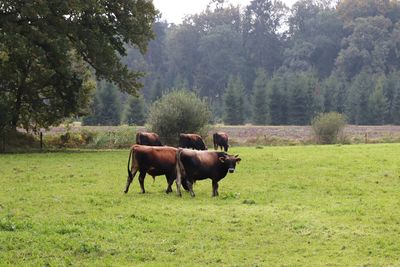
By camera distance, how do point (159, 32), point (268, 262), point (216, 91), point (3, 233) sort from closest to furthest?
1. point (268, 262)
2. point (3, 233)
3. point (216, 91)
4. point (159, 32)

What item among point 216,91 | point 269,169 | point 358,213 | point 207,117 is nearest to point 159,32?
point 216,91

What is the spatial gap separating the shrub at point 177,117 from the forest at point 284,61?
4032cm

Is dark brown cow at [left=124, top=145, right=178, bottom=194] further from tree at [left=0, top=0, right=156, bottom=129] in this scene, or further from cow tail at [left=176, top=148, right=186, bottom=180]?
tree at [left=0, top=0, right=156, bottom=129]

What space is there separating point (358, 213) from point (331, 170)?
9197mm

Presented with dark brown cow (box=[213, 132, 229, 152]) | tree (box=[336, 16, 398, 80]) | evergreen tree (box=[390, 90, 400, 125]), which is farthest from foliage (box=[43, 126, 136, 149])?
tree (box=[336, 16, 398, 80])

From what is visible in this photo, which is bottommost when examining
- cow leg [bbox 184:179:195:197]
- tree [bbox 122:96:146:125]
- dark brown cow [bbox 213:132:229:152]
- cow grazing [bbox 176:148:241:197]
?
cow leg [bbox 184:179:195:197]

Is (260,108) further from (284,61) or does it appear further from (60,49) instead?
(60,49)

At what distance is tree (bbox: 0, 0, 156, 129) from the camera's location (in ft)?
96.9

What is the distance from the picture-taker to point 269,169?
22.6 metres

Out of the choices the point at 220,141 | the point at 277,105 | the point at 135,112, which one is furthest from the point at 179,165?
the point at 277,105

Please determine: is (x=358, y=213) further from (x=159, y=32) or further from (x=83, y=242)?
(x=159, y=32)

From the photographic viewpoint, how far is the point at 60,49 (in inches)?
1164

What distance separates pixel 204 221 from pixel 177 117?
26.2 metres

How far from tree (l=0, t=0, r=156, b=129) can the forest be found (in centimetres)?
4447
